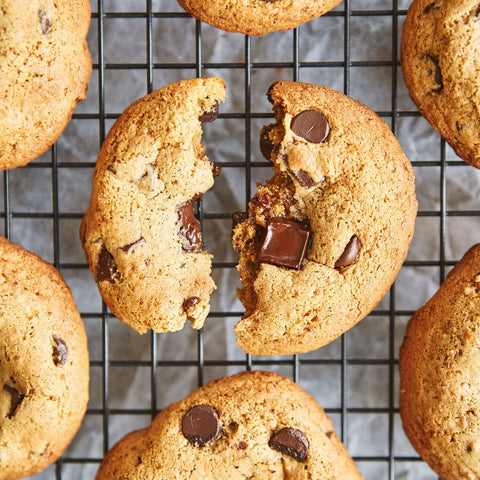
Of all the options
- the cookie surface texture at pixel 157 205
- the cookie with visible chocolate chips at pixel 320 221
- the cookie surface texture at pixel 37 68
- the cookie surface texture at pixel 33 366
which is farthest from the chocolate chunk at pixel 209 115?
the cookie surface texture at pixel 33 366

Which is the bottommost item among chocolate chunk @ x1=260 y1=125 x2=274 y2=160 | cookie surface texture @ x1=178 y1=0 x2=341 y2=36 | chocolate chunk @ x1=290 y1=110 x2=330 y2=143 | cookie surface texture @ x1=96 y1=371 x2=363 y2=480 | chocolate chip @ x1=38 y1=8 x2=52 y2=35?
cookie surface texture @ x1=96 y1=371 x2=363 y2=480

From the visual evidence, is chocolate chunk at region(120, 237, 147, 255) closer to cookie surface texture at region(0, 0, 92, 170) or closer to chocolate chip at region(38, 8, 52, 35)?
cookie surface texture at region(0, 0, 92, 170)

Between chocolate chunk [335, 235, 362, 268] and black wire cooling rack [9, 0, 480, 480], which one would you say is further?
black wire cooling rack [9, 0, 480, 480]

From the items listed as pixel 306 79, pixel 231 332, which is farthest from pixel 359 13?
pixel 231 332

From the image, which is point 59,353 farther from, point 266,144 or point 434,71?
point 434,71

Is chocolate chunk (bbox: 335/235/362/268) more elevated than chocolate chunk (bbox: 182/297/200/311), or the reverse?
chocolate chunk (bbox: 335/235/362/268)

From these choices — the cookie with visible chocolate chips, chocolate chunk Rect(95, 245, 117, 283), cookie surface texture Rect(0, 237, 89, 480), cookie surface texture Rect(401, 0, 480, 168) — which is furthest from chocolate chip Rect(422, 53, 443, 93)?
cookie surface texture Rect(0, 237, 89, 480)

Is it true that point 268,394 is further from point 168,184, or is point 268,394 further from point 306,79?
point 306,79
